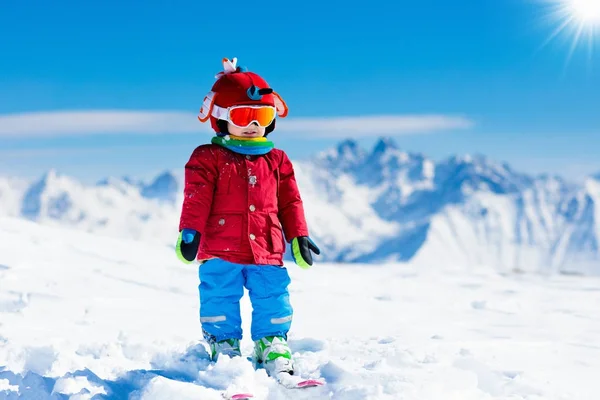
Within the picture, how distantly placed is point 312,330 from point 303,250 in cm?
207

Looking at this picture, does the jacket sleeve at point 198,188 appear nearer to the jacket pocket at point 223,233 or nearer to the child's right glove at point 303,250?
Answer: the jacket pocket at point 223,233

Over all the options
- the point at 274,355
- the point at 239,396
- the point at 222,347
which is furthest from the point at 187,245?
the point at 239,396

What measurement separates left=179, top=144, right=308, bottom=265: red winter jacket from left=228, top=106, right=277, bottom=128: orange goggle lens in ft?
0.75

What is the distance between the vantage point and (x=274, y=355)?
445 centimetres

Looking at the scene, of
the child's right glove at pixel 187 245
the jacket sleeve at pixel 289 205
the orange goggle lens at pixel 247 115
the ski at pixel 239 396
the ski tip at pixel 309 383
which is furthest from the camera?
the jacket sleeve at pixel 289 205

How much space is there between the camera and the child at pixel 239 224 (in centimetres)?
454

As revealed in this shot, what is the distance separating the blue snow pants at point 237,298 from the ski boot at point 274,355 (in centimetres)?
5

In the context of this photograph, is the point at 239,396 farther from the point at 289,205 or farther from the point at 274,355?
the point at 289,205

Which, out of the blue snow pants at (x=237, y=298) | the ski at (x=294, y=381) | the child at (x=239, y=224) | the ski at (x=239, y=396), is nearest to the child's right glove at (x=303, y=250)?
the child at (x=239, y=224)

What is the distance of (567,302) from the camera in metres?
8.41

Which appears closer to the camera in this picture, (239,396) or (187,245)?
(239,396)

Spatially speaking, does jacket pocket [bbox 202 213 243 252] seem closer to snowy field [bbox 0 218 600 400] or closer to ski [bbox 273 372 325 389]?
snowy field [bbox 0 218 600 400]

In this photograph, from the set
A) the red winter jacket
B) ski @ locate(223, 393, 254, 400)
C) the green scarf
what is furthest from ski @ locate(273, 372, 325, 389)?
the green scarf

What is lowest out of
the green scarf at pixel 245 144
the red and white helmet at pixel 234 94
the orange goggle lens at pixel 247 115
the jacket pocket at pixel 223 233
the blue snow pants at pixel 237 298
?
the blue snow pants at pixel 237 298
